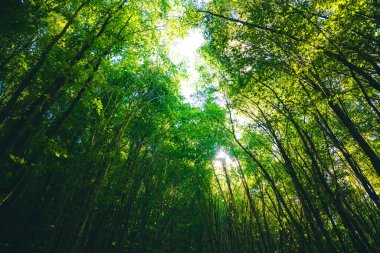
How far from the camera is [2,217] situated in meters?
7.04

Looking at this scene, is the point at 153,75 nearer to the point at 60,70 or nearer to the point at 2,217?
the point at 60,70

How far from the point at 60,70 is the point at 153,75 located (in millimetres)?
6032

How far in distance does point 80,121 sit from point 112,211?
458 cm

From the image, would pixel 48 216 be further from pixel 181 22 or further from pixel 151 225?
pixel 181 22

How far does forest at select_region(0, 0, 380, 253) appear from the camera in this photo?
4.08 meters

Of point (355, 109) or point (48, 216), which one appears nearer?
point (48, 216)

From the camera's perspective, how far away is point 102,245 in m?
10.9

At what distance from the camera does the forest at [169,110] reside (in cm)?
408

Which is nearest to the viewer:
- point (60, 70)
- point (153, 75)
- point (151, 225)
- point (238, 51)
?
point (60, 70)

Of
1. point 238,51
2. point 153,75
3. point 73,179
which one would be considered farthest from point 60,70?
point 153,75

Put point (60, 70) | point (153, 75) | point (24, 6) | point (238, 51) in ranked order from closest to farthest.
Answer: point (24, 6) → point (60, 70) → point (238, 51) → point (153, 75)

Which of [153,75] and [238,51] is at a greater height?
[153,75]

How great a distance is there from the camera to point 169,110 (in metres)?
10.7

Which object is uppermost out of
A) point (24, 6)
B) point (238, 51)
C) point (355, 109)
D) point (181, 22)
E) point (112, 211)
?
point (181, 22)
